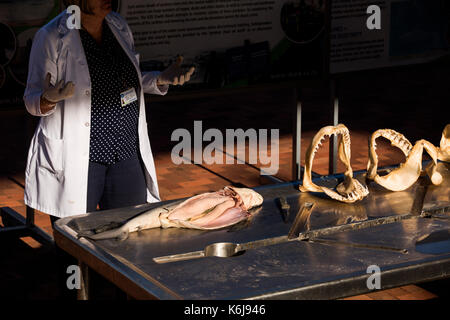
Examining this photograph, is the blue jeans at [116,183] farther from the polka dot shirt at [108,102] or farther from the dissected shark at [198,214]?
the dissected shark at [198,214]

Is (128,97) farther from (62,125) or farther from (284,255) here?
(284,255)

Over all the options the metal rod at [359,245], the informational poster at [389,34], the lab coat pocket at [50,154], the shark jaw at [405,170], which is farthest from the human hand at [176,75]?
the informational poster at [389,34]

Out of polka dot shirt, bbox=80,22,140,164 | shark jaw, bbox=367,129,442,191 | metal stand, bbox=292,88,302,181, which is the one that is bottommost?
metal stand, bbox=292,88,302,181

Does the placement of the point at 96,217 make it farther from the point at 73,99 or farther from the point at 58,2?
the point at 58,2

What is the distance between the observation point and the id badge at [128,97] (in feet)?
10.9

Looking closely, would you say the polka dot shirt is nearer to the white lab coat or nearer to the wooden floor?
the white lab coat

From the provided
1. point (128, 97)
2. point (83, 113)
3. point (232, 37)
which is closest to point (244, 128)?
point (232, 37)

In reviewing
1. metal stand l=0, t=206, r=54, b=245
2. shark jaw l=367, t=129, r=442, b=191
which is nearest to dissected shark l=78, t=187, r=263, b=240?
shark jaw l=367, t=129, r=442, b=191

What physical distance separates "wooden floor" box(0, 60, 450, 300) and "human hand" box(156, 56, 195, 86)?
0.99 m

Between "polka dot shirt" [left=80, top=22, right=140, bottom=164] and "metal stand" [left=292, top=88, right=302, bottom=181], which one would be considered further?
"metal stand" [left=292, top=88, right=302, bottom=181]

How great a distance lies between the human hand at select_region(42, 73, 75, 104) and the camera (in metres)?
2.97

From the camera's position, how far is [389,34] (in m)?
5.20

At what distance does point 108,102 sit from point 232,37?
155cm
